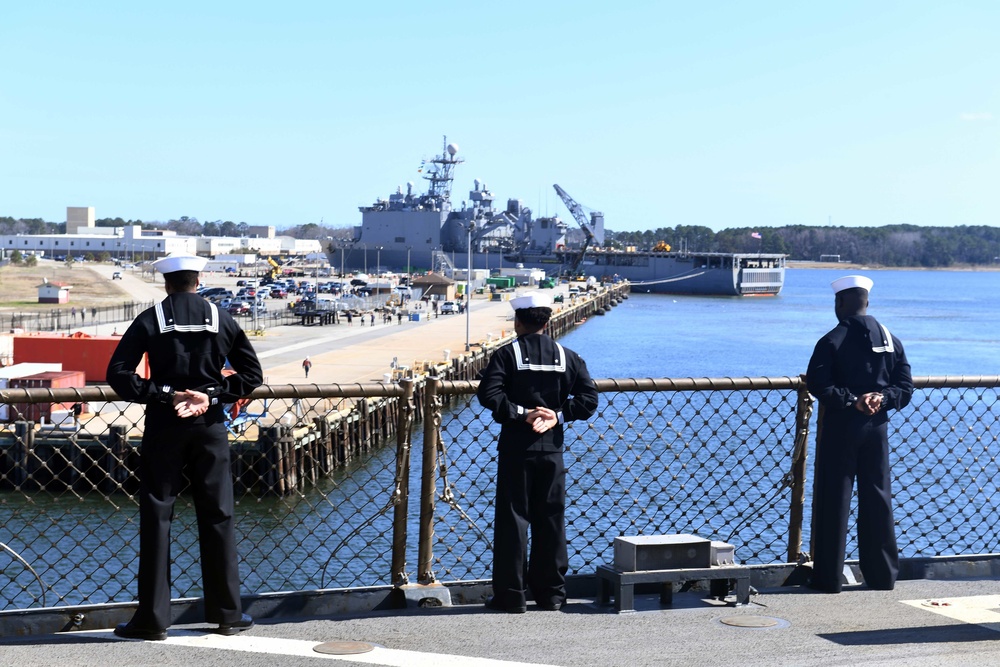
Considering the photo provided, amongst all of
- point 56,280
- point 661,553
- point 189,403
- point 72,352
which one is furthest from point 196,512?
point 56,280

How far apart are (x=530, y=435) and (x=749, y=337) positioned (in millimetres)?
85504

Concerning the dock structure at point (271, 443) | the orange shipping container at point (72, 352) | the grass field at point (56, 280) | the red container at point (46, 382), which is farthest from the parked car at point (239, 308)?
the red container at point (46, 382)

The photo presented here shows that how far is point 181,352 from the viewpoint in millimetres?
5648

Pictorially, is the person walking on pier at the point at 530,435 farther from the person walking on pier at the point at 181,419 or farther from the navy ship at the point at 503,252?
the navy ship at the point at 503,252

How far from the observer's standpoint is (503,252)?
171 metres

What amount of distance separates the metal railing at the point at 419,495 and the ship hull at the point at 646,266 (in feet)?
404

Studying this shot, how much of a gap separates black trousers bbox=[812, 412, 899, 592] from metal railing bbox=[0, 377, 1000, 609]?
8.7 inches

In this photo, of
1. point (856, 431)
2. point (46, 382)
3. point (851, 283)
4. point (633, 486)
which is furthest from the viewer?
point (46, 382)

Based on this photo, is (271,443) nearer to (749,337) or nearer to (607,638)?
(607,638)

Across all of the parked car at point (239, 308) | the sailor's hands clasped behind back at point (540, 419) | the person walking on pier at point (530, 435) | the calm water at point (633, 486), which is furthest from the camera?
the parked car at point (239, 308)

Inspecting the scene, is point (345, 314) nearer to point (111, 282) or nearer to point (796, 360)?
point (796, 360)

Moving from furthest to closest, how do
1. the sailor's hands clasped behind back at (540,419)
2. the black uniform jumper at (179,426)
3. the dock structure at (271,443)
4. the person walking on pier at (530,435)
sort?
the dock structure at (271,443)
the person walking on pier at (530,435)
the sailor's hands clasped behind back at (540,419)
the black uniform jumper at (179,426)

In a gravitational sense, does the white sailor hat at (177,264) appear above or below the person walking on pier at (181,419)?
above

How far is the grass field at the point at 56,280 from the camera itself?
305ft
